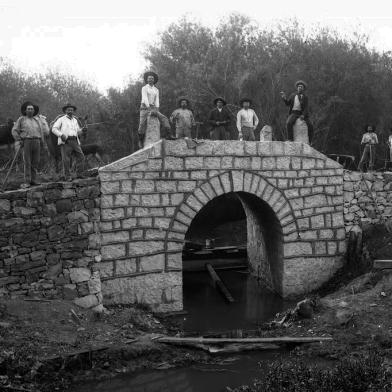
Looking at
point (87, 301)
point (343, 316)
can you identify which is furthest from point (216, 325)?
point (87, 301)

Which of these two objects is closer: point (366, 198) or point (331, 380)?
point (331, 380)

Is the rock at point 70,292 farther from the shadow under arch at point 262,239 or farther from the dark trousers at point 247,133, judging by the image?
the dark trousers at point 247,133

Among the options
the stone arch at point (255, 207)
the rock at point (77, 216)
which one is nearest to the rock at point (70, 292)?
the rock at point (77, 216)

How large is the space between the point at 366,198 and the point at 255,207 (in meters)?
2.62

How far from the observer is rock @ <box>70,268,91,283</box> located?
8.36 metres

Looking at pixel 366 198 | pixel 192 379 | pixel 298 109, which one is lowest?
pixel 192 379

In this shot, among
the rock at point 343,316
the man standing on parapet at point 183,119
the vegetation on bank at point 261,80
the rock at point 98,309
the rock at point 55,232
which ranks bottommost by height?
the rock at point 343,316

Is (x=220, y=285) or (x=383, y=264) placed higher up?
(x=383, y=264)

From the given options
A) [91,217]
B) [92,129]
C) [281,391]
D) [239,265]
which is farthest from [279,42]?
[281,391]

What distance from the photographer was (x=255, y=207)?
461 inches

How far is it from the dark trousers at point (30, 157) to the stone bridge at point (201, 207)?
1264 mm

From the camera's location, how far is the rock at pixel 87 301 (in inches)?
328

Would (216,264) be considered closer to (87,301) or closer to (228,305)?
(228,305)

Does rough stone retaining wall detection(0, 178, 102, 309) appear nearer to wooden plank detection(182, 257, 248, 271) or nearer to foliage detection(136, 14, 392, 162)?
wooden plank detection(182, 257, 248, 271)
